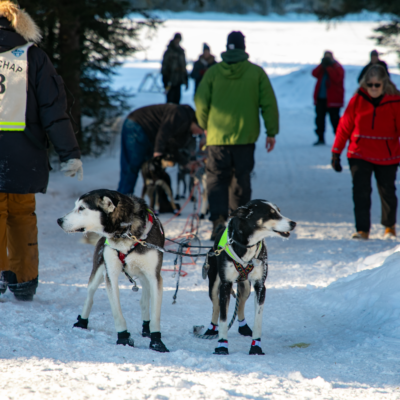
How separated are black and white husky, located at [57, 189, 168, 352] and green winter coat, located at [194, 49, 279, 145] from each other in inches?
94.7

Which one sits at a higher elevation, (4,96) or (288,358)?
(4,96)

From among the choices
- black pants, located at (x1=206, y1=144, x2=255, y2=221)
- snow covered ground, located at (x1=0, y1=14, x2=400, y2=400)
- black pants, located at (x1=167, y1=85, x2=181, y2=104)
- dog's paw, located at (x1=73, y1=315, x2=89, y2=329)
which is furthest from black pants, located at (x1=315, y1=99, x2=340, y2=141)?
dog's paw, located at (x1=73, y1=315, x2=89, y2=329)

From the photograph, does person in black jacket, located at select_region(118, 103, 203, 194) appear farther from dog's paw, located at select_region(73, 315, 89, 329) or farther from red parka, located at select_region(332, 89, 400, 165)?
dog's paw, located at select_region(73, 315, 89, 329)

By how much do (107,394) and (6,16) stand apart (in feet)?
8.17

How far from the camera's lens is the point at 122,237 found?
9.29 feet

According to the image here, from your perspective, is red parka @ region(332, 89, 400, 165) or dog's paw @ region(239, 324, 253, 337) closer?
dog's paw @ region(239, 324, 253, 337)

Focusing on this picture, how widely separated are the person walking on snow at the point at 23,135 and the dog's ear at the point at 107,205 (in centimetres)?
65

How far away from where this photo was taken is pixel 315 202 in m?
7.74

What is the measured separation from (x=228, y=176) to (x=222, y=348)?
8.89 feet

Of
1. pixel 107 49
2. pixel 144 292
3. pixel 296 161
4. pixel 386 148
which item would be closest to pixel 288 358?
pixel 144 292

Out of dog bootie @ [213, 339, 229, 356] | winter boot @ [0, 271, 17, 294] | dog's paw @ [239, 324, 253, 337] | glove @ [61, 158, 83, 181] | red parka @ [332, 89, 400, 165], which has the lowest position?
dog's paw @ [239, 324, 253, 337]

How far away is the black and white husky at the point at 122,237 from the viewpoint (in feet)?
9.20

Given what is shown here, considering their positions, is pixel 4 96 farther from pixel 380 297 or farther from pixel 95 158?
pixel 95 158

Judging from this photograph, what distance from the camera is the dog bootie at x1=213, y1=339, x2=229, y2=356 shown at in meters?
2.89
